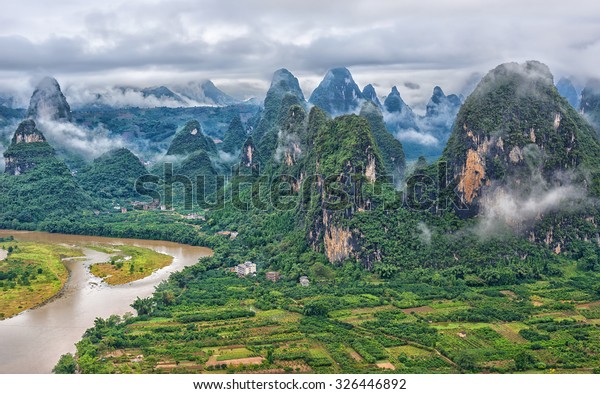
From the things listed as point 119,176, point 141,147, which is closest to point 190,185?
point 119,176

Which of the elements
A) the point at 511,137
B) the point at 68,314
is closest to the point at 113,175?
the point at 68,314

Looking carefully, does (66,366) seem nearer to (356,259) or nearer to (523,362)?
(523,362)

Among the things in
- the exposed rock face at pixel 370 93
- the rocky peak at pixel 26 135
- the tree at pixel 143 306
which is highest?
the exposed rock face at pixel 370 93

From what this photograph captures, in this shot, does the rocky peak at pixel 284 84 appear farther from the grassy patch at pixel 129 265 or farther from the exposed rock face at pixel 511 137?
the exposed rock face at pixel 511 137

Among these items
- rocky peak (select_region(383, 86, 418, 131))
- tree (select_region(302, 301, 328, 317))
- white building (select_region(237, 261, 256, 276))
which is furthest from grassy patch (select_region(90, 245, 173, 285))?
rocky peak (select_region(383, 86, 418, 131))

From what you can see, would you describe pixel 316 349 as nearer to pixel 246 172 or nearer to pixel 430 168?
pixel 430 168

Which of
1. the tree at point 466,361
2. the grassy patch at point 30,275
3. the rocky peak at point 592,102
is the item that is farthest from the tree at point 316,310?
the rocky peak at point 592,102

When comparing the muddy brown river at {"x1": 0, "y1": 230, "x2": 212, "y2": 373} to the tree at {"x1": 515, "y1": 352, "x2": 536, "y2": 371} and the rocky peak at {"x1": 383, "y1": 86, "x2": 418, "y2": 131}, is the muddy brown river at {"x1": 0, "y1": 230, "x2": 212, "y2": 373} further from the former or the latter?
the rocky peak at {"x1": 383, "y1": 86, "x2": 418, "y2": 131}
